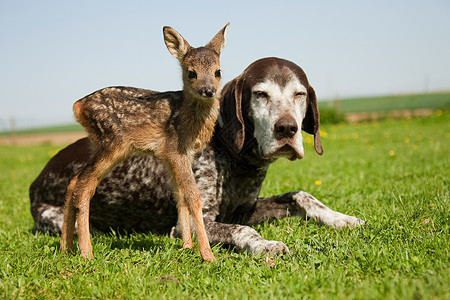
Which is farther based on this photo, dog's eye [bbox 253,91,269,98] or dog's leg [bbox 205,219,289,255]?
dog's eye [bbox 253,91,269,98]

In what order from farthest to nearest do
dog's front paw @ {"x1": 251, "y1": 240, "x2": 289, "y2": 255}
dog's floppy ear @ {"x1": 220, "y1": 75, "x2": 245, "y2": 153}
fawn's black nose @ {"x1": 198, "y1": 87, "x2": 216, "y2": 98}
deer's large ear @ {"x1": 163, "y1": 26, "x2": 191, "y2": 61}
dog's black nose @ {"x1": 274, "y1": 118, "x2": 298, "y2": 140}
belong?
1. dog's floppy ear @ {"x1": 220, "y1": 75, "x2": 245, "y2": 153}
2. dog's black nose @ {"x1": 274, "y1": 118, "x2": 298, "y2": 140}
3. deer's large ear @ {"x1": 163, "y1": 26, "x2": 191, "y2": 61}
4. dog's front paw @ {"x1": 251, "y1": 240, "x2": 289, "y2": 255}
5. fawn's black nose @ {"x1": 198, "y1": 87, "x2": 216, "y2": 98}

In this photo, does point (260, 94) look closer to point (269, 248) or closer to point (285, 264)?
point (269, 248)

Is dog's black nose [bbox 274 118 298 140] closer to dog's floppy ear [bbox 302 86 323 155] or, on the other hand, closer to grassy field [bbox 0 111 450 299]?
dog's floppy ear [bbox 302 86 323 155]

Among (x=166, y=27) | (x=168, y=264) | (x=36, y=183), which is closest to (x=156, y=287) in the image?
(x=168, y=264)

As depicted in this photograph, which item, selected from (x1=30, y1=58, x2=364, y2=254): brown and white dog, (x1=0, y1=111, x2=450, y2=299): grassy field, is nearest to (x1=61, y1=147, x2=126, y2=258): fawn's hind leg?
(x1=0, y1=111, x2=450, y2=299): grassy field

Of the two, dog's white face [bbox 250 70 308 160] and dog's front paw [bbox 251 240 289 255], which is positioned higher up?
dog's white face [bbox 250 70 308 160]

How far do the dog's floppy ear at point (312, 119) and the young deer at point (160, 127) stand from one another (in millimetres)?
1294

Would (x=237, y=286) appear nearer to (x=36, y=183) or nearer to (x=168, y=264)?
(x=168, y=264)

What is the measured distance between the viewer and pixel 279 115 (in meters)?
4.00

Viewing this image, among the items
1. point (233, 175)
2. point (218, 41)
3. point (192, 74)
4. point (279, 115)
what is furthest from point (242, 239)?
point (218, 41)

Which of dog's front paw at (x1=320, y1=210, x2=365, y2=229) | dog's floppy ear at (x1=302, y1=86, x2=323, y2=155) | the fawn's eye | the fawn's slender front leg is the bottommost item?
dog's front paw at (x1=320, y1=210, x2=365, y2=229)

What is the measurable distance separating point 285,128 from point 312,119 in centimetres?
98

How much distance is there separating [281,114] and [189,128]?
93 centimetres

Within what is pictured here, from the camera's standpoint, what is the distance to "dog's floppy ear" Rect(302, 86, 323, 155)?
462 centimetres
